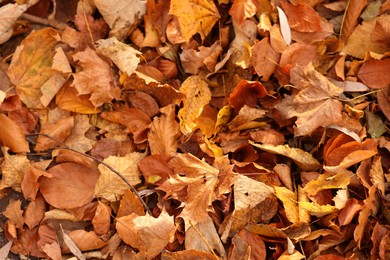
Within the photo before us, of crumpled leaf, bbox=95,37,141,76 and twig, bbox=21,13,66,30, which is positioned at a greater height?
twig, bbox=21,13,66,30

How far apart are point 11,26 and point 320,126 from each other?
120 cm

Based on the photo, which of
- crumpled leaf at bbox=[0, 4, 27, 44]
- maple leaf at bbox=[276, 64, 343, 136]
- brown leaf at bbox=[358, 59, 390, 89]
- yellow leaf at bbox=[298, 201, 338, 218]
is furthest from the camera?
crumpled leaf at bbox=[0, 4, 27, 44]

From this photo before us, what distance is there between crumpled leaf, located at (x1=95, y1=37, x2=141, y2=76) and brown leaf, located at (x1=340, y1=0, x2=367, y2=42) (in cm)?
76

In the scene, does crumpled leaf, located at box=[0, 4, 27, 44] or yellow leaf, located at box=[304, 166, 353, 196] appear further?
crumpled leaf, located at box=[0, 4, 27, 44]

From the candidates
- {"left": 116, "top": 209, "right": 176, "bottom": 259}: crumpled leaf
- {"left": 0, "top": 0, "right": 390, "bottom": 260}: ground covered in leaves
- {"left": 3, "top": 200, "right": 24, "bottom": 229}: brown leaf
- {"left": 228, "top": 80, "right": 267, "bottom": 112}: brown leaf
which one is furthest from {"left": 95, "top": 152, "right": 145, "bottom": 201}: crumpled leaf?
{"left": 228, "top": 80, "right": 267, "bottom": 112}: brown leaf

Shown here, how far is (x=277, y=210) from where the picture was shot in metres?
1.76

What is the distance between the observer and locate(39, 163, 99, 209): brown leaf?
1.86m

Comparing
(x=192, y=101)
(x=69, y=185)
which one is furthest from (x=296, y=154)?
(x=69, y=185)

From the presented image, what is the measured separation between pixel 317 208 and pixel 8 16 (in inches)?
51.8

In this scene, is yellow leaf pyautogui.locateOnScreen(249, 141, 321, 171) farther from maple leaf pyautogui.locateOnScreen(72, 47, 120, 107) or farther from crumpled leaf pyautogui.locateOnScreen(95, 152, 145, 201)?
maple leaf pyautogui.locateOnScreen(72, 47, 120, 107)

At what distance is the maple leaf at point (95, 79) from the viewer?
1.96 m

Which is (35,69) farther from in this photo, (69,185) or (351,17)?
(351,17)

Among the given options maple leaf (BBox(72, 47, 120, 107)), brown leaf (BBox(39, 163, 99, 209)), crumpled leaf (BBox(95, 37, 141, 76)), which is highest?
crumpled leaf (BBox(95, 37, 141, 76))

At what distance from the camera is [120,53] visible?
194cm
